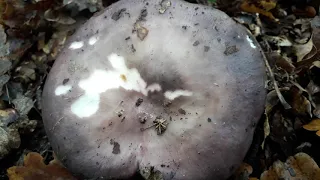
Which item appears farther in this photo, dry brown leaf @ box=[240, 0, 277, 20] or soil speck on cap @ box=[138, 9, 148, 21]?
dry brown leaf @ box=[240, 0, 277, 20]

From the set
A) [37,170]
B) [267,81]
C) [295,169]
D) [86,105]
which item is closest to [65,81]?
[86,105]

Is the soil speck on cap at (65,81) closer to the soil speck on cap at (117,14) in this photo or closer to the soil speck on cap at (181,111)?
the soil speck on cap at (117,14)

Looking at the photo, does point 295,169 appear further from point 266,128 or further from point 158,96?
point 158,96

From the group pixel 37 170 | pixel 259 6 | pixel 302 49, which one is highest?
pixel 259 6

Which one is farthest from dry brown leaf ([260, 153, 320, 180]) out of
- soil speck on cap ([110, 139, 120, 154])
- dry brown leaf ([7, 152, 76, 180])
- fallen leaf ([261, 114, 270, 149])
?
dry brown leaf ([7, 152, 76, 180])

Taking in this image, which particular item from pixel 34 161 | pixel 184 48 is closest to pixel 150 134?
pixel 184 48

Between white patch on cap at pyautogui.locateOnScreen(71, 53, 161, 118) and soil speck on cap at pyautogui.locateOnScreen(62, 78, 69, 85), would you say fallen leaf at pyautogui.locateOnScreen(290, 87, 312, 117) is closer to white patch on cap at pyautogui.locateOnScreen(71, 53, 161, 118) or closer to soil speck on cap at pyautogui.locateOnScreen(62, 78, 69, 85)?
white patch on cap at pyautogui.locateOnScreen(71, 53, 161, 118)
